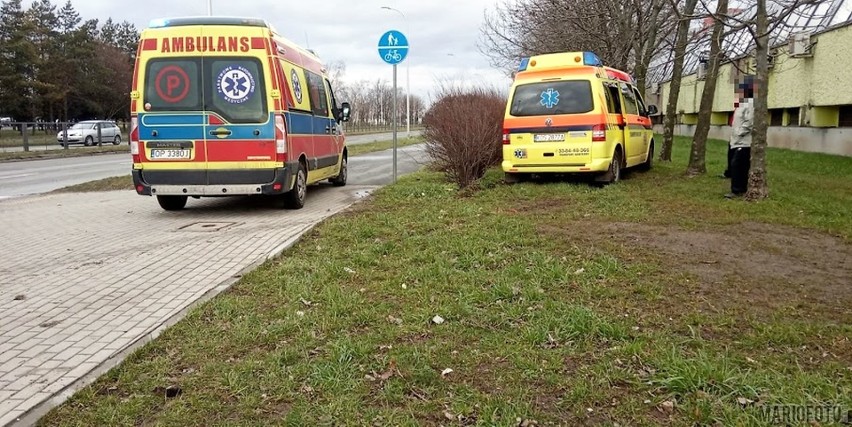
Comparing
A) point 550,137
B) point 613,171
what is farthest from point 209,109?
point 613,171

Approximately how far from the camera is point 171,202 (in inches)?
392

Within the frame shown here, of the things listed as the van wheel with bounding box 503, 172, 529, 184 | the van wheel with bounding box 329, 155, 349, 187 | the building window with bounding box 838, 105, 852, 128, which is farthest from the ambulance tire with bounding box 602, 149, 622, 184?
the building window with bounding box 838, 105, 852, 128

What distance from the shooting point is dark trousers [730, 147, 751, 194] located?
912 cm

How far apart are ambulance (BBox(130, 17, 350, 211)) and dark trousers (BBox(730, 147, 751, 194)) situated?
654cm

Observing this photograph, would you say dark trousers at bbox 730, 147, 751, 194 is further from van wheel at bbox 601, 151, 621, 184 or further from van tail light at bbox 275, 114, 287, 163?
van tail light at bbox 275, 114, 287, 163

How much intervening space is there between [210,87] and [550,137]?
5.43 m

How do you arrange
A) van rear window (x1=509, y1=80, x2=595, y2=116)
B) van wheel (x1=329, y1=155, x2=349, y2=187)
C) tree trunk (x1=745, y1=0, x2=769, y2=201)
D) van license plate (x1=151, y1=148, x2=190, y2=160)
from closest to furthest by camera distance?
1. tree trunk (x1=745, y1=0, x2=769, y2=201)
2. van license plate (x1=151, y1=148, x2=190, y2=160)
3. van rear window (x1=509, y1=80, x2=595, y2=116)
4. van wheel (x1=329, y1=155, x2=349, y2=187)

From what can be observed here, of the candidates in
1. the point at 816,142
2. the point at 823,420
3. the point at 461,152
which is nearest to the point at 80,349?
the point at 823,420

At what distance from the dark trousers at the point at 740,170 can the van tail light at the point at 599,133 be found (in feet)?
6.63

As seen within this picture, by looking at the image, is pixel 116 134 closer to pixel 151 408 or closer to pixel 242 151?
pixel 242 151

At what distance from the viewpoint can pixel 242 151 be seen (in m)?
8.89

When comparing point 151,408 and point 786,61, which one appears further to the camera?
point 786,61

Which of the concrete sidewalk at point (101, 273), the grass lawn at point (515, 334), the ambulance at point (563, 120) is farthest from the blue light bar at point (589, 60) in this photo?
the concrete sidewalk at point (101, 273)

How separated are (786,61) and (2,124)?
36657mm
